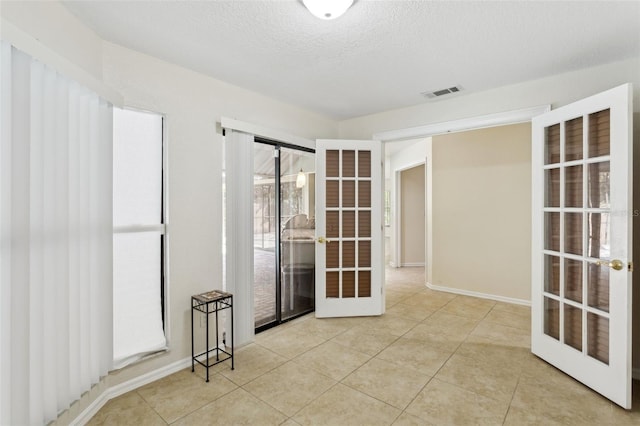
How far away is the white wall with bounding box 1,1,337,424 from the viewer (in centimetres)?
213

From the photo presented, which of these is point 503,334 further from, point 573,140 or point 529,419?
point 573,140

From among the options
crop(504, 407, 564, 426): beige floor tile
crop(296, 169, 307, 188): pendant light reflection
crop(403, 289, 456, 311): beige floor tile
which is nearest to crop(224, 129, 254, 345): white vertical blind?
crop(296, 169, 307, 188): pendant light reflection

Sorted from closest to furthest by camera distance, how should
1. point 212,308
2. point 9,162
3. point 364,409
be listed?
1. point 9,162
2. point 364,409
3. point 212,308

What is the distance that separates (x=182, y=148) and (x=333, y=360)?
7.64ft

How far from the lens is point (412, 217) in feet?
23.2

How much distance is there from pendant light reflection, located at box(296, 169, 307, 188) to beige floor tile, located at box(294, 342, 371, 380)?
192cm

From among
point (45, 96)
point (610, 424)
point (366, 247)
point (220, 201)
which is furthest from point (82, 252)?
point (610, 424)

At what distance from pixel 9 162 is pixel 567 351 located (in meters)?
3.91

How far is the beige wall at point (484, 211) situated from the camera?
4.29 metres

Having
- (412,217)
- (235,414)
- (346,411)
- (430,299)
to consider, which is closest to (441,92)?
(430,299)

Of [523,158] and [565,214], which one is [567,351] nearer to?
[565,214]

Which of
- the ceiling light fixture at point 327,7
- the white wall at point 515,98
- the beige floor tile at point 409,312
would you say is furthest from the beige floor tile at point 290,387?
the white wall at point 515,98

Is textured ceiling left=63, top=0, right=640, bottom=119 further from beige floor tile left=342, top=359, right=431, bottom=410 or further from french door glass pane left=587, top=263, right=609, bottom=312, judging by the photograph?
beige floor tile left=342, top=359, right=431, bottom=410

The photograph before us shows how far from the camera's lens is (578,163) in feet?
7.79
